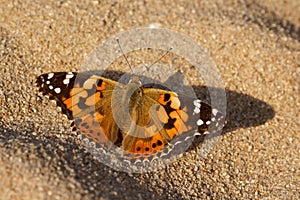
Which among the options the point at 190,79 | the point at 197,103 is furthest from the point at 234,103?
the point at 197,103

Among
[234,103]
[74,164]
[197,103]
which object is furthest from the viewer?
[234,103]

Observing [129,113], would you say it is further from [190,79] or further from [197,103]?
[190,79]

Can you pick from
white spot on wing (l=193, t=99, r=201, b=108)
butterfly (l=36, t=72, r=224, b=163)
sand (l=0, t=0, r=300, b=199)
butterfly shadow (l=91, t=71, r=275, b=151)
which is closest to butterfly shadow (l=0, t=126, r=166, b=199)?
sand (l=0, t=0, r=300, b=199)

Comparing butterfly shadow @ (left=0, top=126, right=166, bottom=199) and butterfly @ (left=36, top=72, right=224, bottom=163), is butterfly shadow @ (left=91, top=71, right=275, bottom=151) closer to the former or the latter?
butterfly @ (left=36, top=72, right=224, bottom=163)

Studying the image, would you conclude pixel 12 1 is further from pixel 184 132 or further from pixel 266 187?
pixel 266 187

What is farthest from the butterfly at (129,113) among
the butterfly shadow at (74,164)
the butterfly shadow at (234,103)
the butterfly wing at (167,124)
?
the butterfly shadow at (234,103)

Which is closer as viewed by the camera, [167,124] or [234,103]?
[167,124]

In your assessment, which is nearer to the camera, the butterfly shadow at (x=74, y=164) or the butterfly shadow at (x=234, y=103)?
the butterfly shadow at (x=74, y=164)

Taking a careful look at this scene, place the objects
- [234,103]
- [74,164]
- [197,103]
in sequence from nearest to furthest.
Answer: [74,164], [197,103], [234,103]

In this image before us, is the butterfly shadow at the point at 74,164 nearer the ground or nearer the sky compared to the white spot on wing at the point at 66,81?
nearer the ground

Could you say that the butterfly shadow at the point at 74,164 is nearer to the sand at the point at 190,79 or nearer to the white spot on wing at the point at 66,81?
the sand at the point at 190,79
